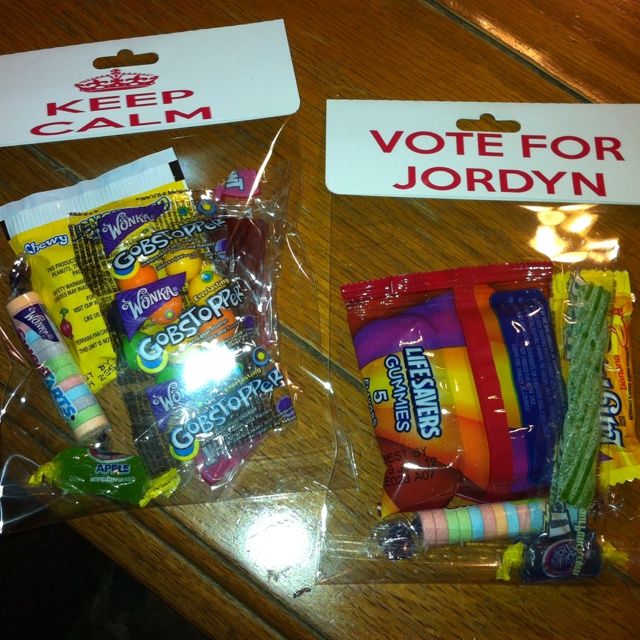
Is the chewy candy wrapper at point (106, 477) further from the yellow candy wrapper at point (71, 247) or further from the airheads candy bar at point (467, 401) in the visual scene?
the airheads candy bar at point (467, 401)

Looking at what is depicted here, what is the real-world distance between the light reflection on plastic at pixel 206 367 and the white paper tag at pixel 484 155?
26 centimetres

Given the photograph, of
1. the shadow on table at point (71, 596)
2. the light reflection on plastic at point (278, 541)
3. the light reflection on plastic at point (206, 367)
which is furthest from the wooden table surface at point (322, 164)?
the shadow on table at point (71, 596)

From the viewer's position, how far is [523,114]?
3.11 feet

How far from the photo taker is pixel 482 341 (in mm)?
805

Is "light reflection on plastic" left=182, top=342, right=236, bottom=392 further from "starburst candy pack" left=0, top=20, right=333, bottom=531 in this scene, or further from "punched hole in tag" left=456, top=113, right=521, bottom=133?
"punched hole in tag" left=456, top=113, right=521, bottom=133

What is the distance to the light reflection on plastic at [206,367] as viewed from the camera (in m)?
0.84

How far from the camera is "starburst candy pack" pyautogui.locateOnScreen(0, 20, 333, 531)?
32.5 inches

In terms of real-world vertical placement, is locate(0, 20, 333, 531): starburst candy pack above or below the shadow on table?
above

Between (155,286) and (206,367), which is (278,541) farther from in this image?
(155,286)

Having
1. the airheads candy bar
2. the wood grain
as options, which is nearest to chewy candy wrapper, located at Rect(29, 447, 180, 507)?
the airheads candy bar

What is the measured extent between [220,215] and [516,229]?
0.37 m

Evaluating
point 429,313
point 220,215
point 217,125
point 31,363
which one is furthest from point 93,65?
point 429,313

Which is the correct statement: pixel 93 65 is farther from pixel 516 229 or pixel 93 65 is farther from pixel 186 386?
pixel 516 229

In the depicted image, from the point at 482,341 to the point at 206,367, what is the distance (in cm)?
32
